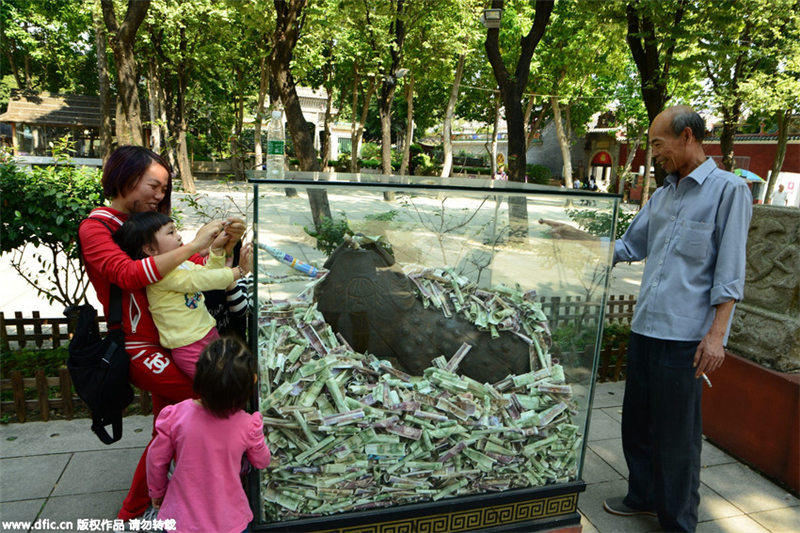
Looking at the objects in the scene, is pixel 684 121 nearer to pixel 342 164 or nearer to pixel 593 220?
pixel 593 220

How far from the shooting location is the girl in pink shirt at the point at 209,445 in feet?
6.15

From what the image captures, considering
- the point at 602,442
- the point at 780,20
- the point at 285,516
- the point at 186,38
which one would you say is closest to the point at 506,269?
the point at 285,516

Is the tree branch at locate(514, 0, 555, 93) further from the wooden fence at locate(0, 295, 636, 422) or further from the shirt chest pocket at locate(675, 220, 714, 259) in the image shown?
the shirt chest pocket at locate(675, 220, 714, 259)

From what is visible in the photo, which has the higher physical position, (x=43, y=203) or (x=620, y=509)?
(x=43, y=203)

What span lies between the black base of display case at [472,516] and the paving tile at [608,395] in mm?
1848

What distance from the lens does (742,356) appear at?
364 centimetres

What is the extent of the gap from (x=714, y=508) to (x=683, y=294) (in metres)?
1.48

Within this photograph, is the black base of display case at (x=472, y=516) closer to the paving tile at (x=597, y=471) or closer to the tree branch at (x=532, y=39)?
the paving tile at (x=597, y=471)

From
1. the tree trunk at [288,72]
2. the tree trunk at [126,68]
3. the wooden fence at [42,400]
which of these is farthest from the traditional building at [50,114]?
the wooden fence at [42,400]

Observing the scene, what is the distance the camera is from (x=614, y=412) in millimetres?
4246

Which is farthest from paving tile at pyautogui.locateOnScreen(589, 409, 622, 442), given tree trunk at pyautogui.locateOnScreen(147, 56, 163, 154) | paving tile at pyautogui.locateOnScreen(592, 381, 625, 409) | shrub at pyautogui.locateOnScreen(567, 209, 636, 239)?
tree trunk at pyautogui.locateOnScreen(147, 56, 163, 154)

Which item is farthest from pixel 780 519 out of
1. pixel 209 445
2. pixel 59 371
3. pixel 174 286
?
pixel 59 371

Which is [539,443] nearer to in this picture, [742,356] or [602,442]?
[602,442]

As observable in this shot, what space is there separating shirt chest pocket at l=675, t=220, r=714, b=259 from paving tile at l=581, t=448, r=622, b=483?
58.8 inches
